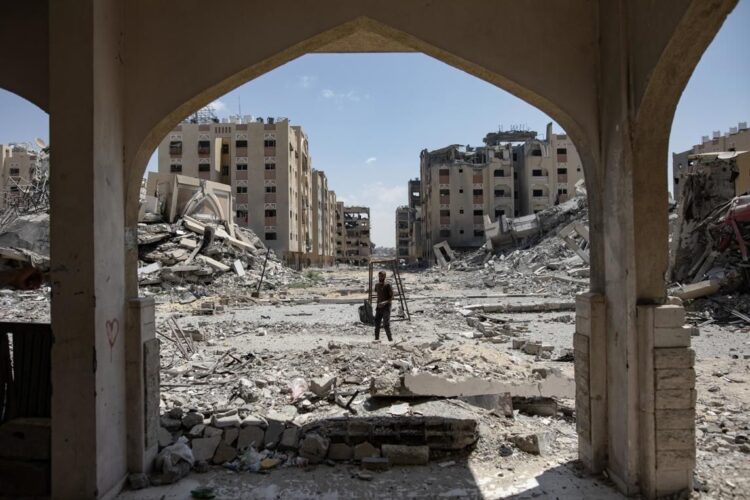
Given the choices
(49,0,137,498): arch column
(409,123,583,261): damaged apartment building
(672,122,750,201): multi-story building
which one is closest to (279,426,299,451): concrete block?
(49,0,137,498): arch column

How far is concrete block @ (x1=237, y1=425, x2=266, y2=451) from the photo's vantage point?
4.79m

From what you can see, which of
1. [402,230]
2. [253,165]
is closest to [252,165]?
[253,165]

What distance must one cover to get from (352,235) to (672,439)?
9119cm

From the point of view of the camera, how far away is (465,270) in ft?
128

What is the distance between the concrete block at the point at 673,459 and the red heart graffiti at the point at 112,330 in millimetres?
4143

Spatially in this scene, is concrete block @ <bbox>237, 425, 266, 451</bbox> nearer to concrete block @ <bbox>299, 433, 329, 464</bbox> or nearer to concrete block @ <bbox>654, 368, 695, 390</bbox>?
concrete block @ <bbox>299, 433, 329, 464</bbox>

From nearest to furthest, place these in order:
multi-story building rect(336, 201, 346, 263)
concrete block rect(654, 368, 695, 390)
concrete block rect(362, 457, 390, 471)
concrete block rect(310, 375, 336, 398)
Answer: concrete block rect(654, 368, 695, 390)
concrete block rect(362, 457, 390, 471)
concrete block rect(310, 375, 336, 398)
multi-story building rect(336, 201, 346, 263)

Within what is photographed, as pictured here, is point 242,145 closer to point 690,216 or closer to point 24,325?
point 690,216

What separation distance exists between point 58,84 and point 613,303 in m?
4.48

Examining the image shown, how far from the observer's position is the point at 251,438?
191 inches

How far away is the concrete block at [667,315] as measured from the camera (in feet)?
11.6

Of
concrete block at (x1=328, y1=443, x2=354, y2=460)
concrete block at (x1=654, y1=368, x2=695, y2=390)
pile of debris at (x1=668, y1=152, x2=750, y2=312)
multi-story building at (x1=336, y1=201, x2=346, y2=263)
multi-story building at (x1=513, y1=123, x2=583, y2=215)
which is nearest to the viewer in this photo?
concrete block at (x1=654, y1=368, x2=695, y2=390)

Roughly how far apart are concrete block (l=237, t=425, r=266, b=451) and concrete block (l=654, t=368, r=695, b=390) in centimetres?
354

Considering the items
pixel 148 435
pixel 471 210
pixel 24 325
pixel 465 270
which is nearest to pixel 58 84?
pixel 24 325
